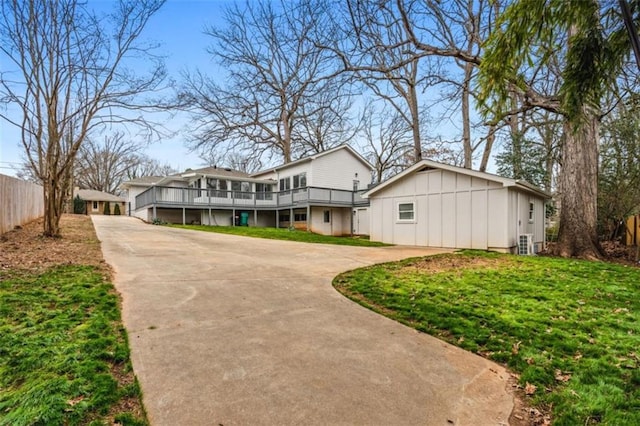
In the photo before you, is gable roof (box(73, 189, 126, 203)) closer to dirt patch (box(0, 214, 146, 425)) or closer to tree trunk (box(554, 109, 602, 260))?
dirt patch (box(0, 214, 146, 425))

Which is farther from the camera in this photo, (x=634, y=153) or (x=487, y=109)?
(x=634, y=153)

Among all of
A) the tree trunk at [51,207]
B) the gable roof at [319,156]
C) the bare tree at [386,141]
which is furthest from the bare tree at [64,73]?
the bare tree at [386,141]

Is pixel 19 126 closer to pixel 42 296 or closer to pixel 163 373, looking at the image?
pixel 42 296

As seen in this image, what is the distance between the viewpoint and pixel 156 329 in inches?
136

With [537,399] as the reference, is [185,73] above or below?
above

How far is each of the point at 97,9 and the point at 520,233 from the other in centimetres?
1514

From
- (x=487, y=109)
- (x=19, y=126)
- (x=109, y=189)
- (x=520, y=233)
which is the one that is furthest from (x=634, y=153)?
(x=109, y=189)

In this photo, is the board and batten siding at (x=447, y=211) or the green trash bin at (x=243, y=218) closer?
the board and batten siding at (x=447, y=211)

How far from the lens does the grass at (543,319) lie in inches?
96.7

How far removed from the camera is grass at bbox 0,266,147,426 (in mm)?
2023

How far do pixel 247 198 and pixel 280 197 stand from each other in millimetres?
2361

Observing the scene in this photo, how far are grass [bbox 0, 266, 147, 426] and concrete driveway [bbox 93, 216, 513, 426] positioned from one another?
19 centimetres

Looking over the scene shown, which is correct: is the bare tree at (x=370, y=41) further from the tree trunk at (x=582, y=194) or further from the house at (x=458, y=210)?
the tree trunk at (x=582, y=194)

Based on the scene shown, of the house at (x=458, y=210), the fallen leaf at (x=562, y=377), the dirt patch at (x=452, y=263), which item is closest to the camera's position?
the fallen leaf at (x=562, y=377)
